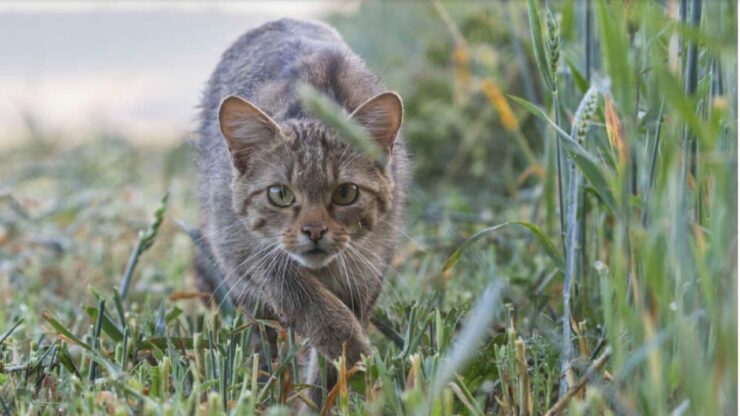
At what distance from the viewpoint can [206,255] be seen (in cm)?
344

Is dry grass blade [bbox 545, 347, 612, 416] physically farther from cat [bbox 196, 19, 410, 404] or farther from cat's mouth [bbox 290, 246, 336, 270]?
cat's mouth [bbox 290, 246, 336, 270]

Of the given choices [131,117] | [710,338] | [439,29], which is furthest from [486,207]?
[131,117]

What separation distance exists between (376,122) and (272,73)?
25.0 inches

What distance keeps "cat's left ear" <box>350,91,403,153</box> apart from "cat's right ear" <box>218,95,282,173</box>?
0.88 ft

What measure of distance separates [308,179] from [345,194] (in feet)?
0.38

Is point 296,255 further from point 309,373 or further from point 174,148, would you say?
point 174,148

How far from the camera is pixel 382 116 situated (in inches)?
115

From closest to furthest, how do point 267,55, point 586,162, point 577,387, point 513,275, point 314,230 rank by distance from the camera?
point 577,387 → point 586,162 → point 314,230 → point 513,275 → point 267,55

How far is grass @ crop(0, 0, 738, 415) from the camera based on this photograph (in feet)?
5.72

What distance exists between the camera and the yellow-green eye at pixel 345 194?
9.64 ft

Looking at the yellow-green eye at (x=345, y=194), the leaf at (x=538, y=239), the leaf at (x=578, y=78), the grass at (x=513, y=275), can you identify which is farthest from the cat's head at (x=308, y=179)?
the leaf at (x=578, y=78)

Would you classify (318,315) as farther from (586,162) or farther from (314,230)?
(586,162)

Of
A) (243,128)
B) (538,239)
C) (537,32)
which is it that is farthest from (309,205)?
(537,32)

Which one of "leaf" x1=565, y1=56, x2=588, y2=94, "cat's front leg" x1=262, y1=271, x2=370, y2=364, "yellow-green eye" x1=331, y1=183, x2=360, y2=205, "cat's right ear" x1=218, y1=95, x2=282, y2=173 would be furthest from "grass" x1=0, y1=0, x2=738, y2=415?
"yellow-green eye" x1=331, y1=183, x2=360, y2=205
